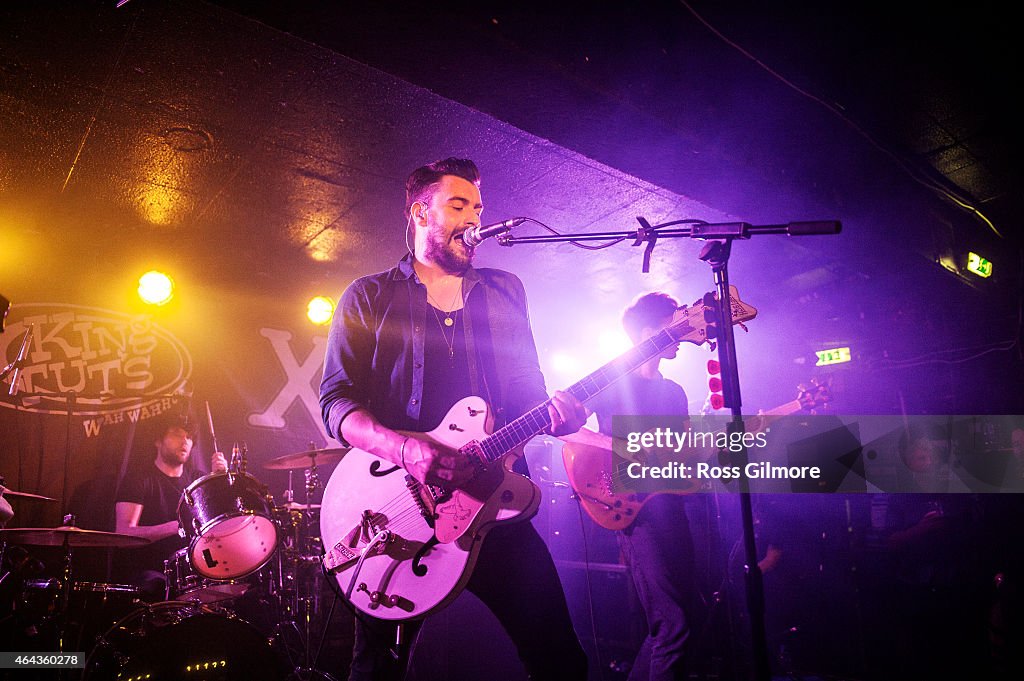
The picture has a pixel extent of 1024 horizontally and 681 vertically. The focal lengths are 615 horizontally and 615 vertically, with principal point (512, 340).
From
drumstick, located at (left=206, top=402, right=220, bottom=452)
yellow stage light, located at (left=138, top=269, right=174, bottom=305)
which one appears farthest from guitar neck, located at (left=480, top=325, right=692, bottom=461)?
yellow stage light, located at (left=138, top=269, right=174, bottom=305)

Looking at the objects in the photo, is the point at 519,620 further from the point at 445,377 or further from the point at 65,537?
the point at 65,537

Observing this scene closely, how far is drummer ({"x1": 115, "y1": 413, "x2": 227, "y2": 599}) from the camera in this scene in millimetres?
5879

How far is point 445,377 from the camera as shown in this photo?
2725mm

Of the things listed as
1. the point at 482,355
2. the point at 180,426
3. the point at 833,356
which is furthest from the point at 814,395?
the point at 180,426

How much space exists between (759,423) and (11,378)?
23.8ft

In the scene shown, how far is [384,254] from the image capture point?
7.32 metres

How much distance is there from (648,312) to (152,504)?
5336mm

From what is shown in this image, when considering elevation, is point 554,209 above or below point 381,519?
above

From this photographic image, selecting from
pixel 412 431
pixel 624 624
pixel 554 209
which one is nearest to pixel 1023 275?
pixel 554 209

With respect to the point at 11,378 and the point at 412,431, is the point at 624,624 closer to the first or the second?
the point at 412,431

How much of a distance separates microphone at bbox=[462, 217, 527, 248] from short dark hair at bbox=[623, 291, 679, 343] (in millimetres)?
2093

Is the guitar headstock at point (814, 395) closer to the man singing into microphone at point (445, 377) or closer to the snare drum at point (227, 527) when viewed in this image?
the man singing into microphone at point (445, 377)

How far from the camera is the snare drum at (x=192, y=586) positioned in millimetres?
4270

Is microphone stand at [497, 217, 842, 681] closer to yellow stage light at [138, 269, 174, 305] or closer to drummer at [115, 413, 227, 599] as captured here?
drummer at [115, 413, 227, 599]
